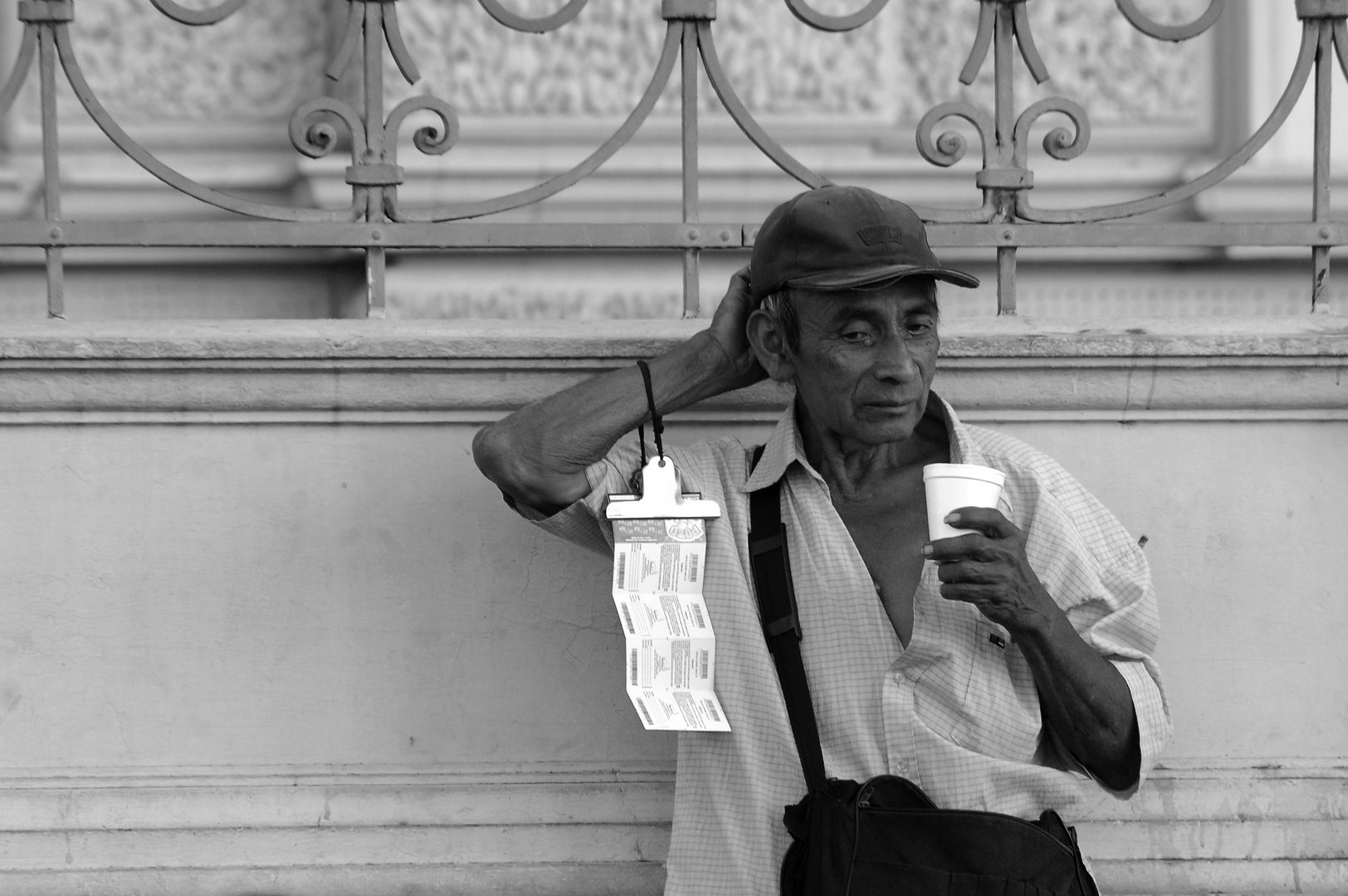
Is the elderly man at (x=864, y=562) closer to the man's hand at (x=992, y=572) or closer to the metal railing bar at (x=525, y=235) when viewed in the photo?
the man's hand at (x=992, y=572)

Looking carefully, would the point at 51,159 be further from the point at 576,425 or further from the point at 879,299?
the point at 879,299

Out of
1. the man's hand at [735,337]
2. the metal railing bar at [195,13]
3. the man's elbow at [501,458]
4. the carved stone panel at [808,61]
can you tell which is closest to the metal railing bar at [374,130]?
the metal railing bar at [195,13]

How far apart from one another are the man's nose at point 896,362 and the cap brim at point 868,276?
0.09 m

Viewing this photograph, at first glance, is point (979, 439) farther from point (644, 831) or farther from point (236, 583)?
point (236, 583)

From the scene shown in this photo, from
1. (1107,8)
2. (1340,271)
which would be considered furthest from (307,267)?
(1340,271)

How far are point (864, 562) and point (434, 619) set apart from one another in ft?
2.66

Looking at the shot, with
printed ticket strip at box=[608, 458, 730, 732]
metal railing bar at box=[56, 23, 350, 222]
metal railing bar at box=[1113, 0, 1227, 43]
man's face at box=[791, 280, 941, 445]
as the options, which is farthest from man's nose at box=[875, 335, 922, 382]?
metal railing bar at box=[56, 23, 350, 222]

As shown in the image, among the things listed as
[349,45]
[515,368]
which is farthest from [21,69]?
[515,368]

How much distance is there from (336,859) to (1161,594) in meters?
1.56

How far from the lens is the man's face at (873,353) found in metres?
2.34

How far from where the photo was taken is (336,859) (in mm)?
2680

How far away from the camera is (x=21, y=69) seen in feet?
8.65

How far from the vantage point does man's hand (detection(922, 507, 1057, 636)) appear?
206 centimetres

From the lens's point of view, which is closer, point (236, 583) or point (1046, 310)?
point (236, 583)
